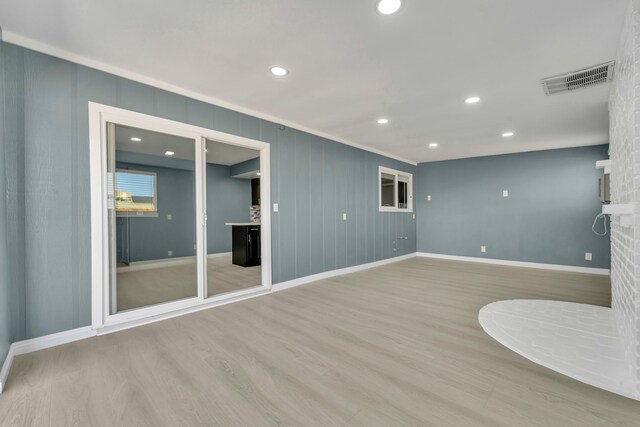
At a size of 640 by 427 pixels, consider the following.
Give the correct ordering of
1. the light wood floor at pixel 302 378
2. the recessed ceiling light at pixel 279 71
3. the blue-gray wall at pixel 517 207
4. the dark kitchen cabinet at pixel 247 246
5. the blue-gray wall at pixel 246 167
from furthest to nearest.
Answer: the blue-gray wall at pixel 246 167 → the dark kitchen cabinet at pixel 247 246 → the blue-gray wall at pixel 517 207 → the recessed ceiling light at pixel 279 71 → the light wood floor at pixel 302 378

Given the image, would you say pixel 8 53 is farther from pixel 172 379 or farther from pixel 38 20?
pixel 172 379

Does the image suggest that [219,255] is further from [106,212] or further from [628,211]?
[628,211]

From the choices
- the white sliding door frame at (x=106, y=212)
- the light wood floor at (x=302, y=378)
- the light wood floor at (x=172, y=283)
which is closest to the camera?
the light wood floor at (x=302, y=378)

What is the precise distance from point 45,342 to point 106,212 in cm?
113

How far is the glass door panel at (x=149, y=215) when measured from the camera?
2.70 m

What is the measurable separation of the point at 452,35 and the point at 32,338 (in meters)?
4.06

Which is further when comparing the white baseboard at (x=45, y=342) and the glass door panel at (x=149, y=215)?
the glass door panel at (x=149, y=215)

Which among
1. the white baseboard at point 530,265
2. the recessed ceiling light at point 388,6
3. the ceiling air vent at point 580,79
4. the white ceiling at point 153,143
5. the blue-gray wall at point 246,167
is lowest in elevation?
the white baseboard at point 530,265

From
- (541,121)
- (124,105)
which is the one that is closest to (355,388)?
(124,105)

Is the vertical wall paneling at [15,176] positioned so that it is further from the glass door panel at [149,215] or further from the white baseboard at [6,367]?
the glass door panel at [149,215]

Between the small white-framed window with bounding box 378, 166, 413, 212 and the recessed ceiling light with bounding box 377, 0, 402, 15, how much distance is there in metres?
4.32

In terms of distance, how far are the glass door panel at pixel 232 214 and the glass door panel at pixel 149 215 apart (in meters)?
0.90

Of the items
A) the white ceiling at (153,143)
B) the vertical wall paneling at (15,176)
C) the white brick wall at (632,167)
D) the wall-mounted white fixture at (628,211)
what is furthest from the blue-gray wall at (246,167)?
the wall-mounted white fixture at (628,211)

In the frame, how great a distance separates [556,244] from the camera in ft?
18.2
